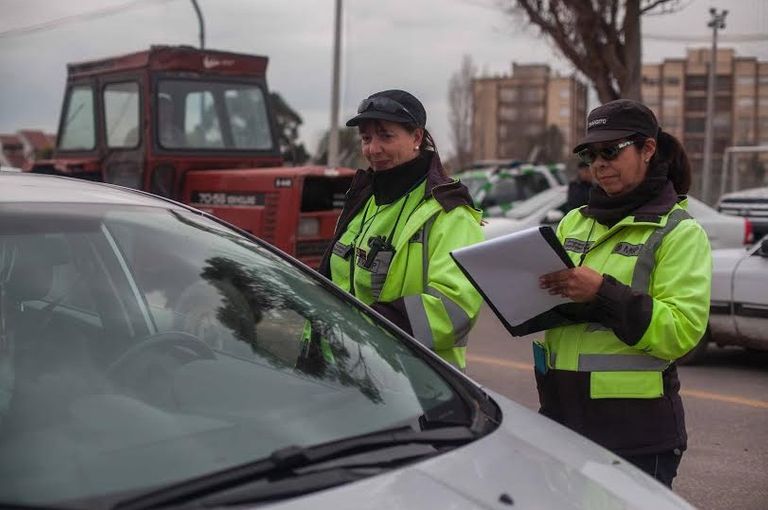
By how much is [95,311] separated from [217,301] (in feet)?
1.02

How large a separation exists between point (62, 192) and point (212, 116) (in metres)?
7.05

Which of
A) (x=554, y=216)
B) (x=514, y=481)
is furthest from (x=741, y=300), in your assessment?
(x=514, y=481)

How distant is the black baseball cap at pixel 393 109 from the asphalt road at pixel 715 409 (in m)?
2.40

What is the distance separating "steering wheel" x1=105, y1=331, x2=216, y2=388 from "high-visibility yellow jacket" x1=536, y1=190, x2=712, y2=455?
107cm

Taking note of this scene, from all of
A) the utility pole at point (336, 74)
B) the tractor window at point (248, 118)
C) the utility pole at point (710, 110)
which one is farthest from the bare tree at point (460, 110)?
the tractor window at point (248, 118)

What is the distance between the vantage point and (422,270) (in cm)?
306

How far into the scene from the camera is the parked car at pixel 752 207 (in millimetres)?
14898

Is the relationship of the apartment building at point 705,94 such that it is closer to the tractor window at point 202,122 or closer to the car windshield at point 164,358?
the tractor window at point 202,122

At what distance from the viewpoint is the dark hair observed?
2.86m

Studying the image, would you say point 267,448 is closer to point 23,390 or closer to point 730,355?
point 23,390

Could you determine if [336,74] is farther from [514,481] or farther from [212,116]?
[514,481]

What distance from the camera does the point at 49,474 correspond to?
5.89 feet

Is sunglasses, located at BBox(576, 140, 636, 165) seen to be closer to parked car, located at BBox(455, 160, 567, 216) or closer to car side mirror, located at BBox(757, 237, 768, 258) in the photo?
car side mirror, located at BBox(757, 237, 768, 258)

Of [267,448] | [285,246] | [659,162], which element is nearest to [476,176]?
[285,246]
